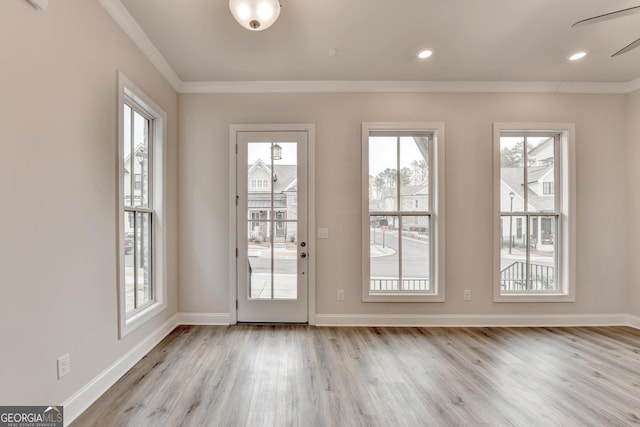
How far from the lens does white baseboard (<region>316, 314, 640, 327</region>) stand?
3.40 meters

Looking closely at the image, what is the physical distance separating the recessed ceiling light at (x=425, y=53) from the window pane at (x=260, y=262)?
2334 mm

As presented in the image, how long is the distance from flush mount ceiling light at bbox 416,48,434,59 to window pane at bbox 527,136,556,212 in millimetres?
1770

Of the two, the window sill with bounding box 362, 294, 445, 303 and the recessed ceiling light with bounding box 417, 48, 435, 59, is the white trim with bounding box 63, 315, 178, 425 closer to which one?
the window sill with bounding box 362, 294, 445, 303

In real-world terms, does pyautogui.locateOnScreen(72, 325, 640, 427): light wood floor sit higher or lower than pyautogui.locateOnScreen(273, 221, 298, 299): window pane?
lower

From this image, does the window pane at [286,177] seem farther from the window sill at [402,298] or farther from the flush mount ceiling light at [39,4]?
the flush mount ceiling light at [39,4]

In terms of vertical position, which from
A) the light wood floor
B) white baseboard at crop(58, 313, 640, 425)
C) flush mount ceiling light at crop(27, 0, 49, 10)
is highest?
flush mount ceiling light at crop(27, 0, 49, 10)

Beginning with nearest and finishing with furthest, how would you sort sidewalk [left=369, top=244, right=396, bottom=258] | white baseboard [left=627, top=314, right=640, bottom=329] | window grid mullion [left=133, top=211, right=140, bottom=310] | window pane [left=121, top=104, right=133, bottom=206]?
window pane [left=121, top=104, right=133, bottom=206]
window grid mullion [left=133, top=211, right=140, bottom=310]
white baseboard [left=627, top=314, right=640, bottom=329]
sidewalk [left=369, top=244, right=396, bottom=258]

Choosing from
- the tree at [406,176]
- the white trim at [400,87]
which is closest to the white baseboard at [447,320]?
the tree at [406,176]

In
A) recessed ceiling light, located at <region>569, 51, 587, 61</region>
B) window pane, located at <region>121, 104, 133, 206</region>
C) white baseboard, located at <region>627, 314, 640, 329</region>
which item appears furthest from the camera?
white baseboard, located at <region>627, 314, 640, 329</region>

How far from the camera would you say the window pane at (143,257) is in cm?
275

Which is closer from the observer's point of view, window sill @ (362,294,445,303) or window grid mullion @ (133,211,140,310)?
window grid mullion @ (133,211,140,310)

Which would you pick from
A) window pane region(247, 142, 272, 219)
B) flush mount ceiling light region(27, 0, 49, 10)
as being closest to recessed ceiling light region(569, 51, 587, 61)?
window pane region(247, 142, 272, 219)

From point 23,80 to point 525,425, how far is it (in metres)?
3.37

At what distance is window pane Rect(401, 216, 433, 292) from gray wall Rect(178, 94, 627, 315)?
0.25m
